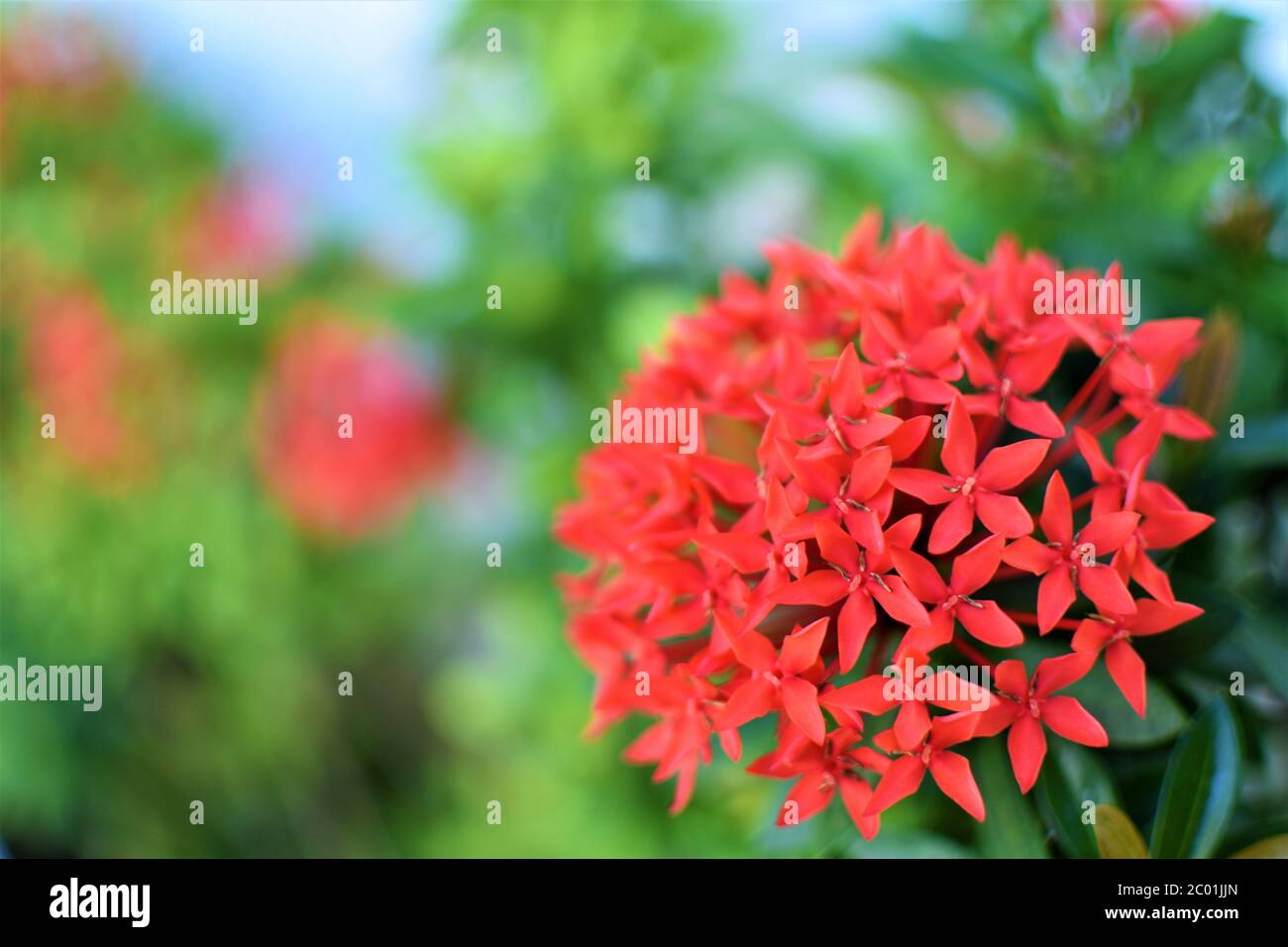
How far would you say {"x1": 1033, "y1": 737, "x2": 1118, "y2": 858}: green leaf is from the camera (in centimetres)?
Result: 46

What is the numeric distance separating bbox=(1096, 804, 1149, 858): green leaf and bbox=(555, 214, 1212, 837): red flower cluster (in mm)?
54

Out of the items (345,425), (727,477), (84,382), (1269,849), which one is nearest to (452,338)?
(345,425)

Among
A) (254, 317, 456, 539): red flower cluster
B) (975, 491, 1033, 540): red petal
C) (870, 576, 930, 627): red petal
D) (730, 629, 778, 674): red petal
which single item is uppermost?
(254, 317, 456, 539): red flower cluster

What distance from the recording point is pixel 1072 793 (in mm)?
469

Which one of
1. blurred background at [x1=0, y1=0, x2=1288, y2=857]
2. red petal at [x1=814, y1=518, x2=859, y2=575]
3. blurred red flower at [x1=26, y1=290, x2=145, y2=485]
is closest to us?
red petal at [x1=814, y1=518, x2=859, y2=575]

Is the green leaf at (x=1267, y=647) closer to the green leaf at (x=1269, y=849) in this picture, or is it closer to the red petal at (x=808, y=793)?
the green leaf at (x=1269, y=849)

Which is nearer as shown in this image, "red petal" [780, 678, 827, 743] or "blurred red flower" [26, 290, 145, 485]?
"red petal" [780, 678, 827, 743]

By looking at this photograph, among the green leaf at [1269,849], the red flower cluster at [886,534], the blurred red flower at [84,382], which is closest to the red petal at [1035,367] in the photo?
the red flower cluster at [886,534]

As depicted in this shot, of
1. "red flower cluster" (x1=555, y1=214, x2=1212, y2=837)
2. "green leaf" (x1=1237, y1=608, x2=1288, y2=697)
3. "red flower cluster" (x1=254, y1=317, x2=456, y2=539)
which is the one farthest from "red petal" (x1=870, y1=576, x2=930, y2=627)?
"red flower cluster" (x1=254, y1=317, x2=456, y2=539)

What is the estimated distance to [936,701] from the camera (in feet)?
1.31

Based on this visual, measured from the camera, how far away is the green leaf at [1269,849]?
1.54 feet

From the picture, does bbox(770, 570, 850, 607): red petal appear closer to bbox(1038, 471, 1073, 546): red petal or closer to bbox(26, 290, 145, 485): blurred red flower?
bbox(1038, 471, 1073, 546): red petal

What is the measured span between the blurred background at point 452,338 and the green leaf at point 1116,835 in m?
0.06
